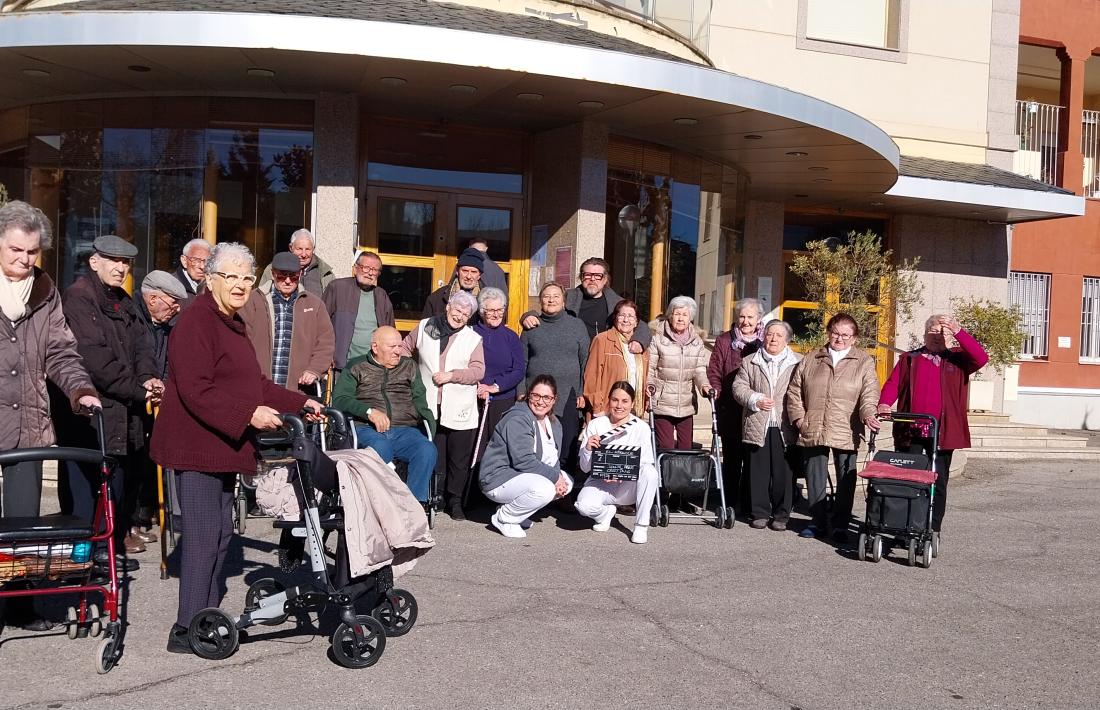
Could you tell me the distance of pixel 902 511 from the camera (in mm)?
7883

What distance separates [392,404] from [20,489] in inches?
132

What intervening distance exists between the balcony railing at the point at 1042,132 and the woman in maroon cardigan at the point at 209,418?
68.2 ft

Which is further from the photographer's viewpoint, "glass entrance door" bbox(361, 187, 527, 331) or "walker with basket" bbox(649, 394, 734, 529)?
"glass entrance door" bbox(361, 187, 527, 331)

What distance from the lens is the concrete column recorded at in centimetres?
2178

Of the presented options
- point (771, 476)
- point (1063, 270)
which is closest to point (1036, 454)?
point (1063, 270)

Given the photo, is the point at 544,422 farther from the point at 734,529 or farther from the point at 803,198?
the point at 803,198

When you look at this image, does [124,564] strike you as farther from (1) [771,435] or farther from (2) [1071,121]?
(2) [1071,121]

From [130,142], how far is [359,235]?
2735 mm

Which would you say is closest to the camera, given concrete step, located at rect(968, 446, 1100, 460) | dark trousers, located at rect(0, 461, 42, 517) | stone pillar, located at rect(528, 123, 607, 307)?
dark trousers, located at rect(0, 461, 42, 517)

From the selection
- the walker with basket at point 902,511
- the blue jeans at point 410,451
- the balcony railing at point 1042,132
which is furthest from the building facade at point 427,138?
the balcony railing at point 1042,132

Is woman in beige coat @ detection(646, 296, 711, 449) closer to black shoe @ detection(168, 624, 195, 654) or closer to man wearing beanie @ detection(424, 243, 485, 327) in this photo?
man wearing beanie @ detection(424, 243, 485, 327)

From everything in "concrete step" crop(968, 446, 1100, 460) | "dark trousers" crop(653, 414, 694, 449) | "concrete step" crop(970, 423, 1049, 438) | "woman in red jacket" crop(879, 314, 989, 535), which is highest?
"woman in red jacket" crop(879, 314, 989, 535)

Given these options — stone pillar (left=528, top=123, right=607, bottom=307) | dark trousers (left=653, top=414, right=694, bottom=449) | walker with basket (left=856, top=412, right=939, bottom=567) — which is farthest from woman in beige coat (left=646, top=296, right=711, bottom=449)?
stone pillar (left=528, top=123, right=607, bottom=307)

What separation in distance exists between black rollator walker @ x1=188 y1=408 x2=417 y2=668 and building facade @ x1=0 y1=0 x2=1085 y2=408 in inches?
226
